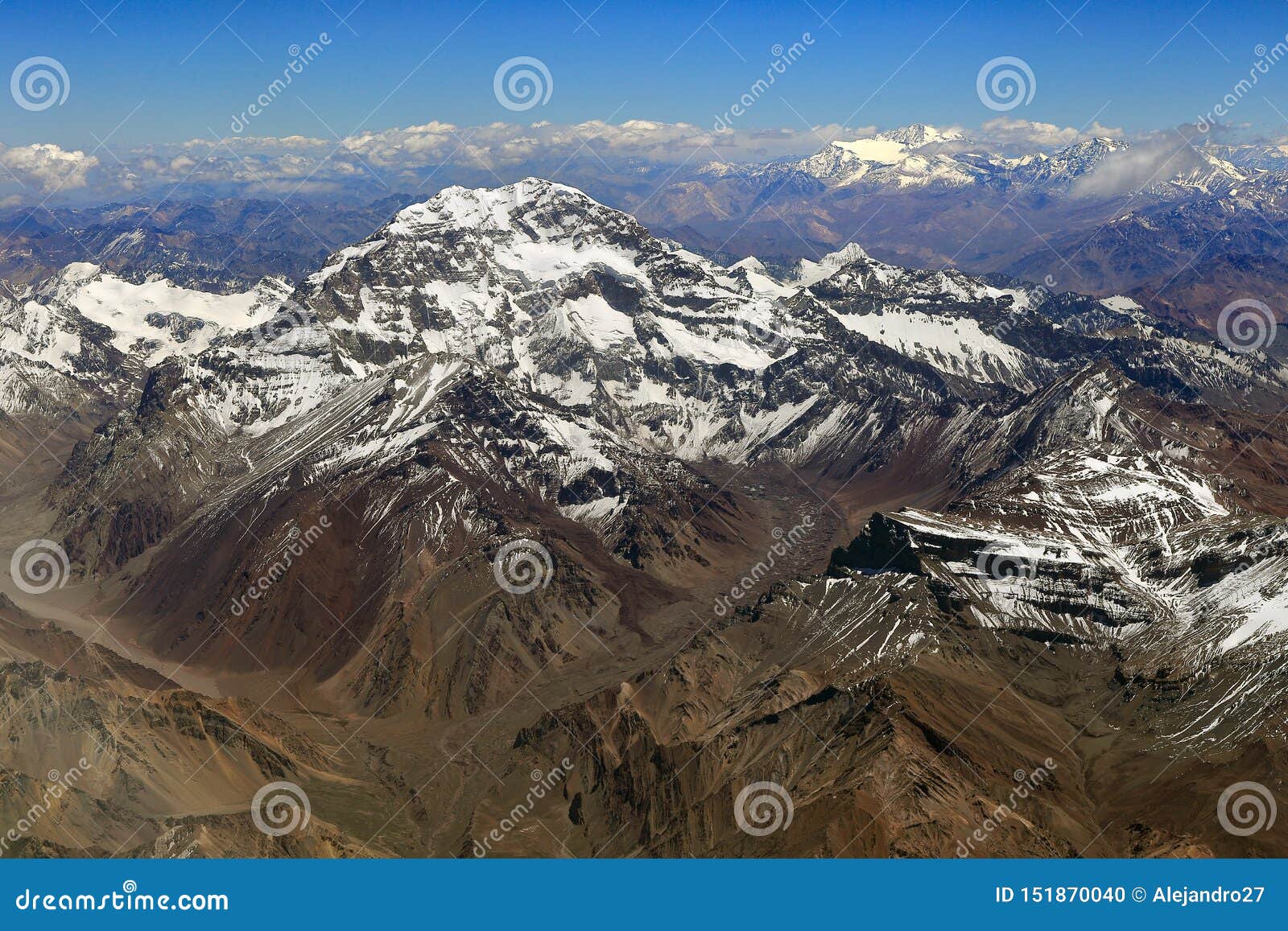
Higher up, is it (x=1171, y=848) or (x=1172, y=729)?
(x=1172, y=729)

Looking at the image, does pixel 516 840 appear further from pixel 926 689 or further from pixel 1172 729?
pixel 1172 729

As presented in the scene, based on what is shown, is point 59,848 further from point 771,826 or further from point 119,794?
point 771,826

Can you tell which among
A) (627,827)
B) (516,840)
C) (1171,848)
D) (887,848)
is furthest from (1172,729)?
(516,840)

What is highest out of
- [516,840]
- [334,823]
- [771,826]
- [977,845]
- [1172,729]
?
[1172,729]

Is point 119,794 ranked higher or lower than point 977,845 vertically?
lower

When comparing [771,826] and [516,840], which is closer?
[771,826]

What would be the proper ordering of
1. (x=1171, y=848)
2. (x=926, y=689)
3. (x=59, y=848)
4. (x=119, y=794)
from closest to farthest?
(x=1171, y=848)
(x=59, y=848)
(x=119, y=794)
(x=926, y=689)

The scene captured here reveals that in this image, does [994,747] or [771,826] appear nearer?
[771,826]

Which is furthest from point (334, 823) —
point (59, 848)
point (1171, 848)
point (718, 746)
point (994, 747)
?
point (1171, 848)

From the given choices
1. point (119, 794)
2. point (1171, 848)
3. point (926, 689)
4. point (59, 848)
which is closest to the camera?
point (1171, 848)
